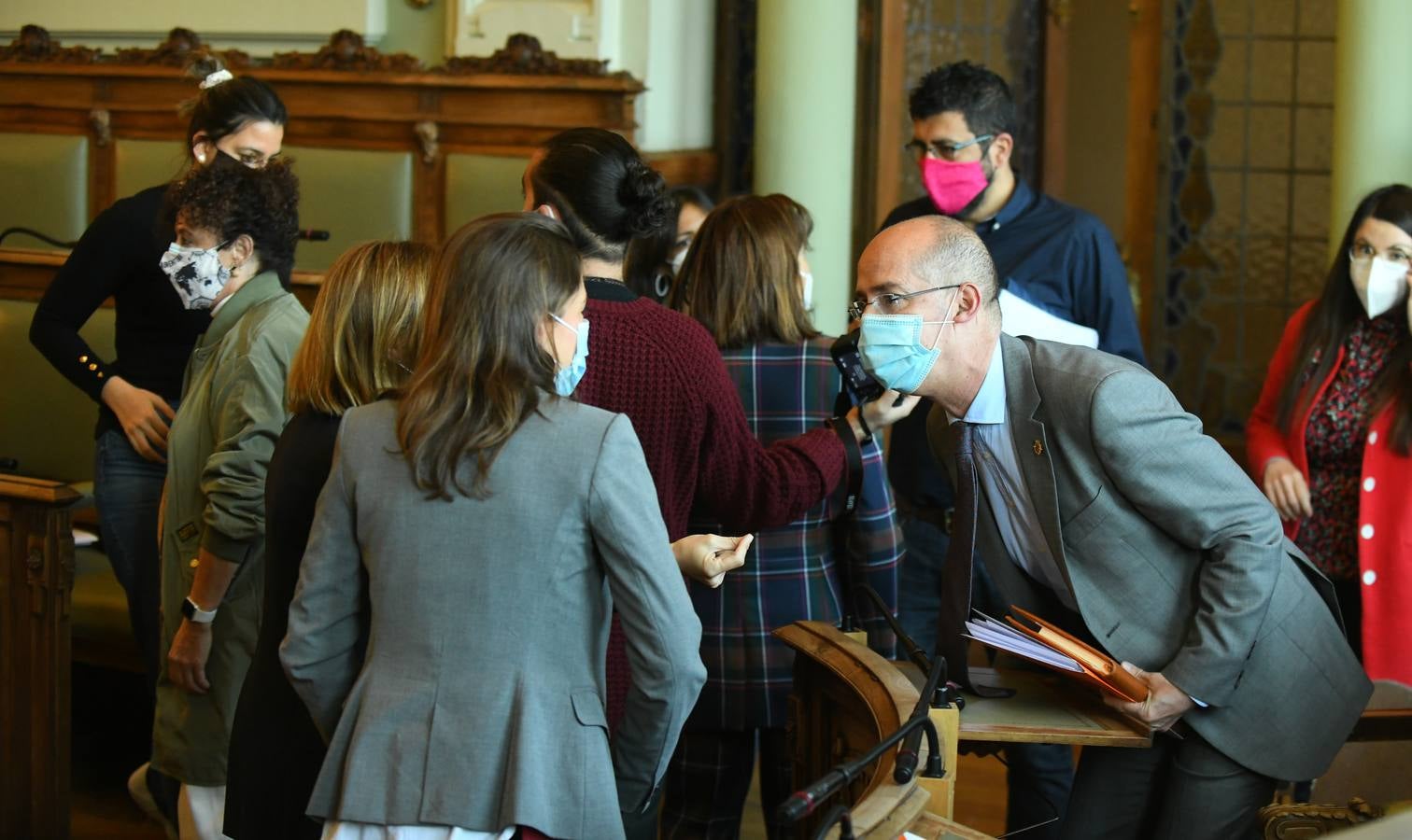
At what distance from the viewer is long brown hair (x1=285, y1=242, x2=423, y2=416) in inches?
87.4

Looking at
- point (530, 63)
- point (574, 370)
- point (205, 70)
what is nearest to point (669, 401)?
point (574, 370)

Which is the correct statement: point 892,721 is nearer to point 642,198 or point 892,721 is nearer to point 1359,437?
point 642,198

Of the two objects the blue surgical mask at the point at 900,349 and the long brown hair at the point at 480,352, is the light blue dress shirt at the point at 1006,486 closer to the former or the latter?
the blue surgical mask at the point at 900,349

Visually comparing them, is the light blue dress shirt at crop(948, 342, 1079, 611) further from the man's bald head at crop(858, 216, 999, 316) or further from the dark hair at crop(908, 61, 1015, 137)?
the dark hair at crop(908, 61, 1015, 137)

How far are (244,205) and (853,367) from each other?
45.4 inches

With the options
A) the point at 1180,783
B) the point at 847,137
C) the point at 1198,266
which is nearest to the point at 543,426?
the point at 1180,783

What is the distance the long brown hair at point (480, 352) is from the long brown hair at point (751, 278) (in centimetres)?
100

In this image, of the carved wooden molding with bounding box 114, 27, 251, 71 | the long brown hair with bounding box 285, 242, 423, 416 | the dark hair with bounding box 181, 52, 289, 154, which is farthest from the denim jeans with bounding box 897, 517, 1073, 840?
the carved wooden molding with bounding box 114, 27, 251, 71

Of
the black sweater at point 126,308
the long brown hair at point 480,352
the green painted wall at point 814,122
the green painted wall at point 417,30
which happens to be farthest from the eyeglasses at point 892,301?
the green painted wall at point 417,30

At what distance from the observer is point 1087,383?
217 centimetres

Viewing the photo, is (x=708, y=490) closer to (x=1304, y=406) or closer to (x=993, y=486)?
(x=993, y=486)

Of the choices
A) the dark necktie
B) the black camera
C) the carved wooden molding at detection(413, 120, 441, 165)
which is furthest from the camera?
the carved wooden molding at detection(413, 120, 441, 165)

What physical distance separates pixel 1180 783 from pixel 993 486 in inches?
19.5

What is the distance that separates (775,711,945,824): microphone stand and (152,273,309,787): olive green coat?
1.31 meters
